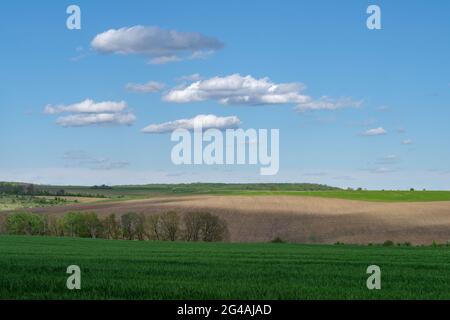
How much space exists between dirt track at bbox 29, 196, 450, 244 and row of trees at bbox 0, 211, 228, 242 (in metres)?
3.91

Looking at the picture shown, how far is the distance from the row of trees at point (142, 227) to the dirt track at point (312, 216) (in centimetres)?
391

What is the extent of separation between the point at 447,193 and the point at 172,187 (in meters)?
51.6

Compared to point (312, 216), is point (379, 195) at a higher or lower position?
higher

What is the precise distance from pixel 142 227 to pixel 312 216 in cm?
2202

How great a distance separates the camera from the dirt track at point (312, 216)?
73912 millimetres

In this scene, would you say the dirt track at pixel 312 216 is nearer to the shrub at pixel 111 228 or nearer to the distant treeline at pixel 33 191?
the shrub at pixel 111 228

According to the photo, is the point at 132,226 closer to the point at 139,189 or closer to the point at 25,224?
the point at 25,224

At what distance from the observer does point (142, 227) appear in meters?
73.4

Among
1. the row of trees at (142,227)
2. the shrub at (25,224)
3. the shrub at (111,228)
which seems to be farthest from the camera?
the shrub at (25,224)

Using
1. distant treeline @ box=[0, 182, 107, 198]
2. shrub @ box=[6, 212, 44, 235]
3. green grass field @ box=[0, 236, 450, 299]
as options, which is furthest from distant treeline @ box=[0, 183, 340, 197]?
green grass field @ box=[0, 236, 450, 299]

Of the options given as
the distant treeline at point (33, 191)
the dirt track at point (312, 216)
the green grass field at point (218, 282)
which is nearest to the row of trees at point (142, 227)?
the dirt track at point (312, 216)

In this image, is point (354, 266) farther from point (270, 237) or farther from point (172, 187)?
point (172, 187)

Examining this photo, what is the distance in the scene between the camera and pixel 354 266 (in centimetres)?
2709

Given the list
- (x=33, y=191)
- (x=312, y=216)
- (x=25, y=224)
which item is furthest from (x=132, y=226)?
(x=33, y=191)
